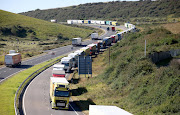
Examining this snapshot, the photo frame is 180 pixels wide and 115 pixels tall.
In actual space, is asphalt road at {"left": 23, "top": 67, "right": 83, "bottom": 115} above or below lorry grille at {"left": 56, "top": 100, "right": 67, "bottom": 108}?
below

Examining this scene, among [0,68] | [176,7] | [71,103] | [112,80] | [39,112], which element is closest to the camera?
[39,112]

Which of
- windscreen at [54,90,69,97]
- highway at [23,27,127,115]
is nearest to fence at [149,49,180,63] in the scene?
highway at [23,27,127,115]

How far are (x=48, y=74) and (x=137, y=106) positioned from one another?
25.7m

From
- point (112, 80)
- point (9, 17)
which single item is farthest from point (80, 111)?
point (9, 17)

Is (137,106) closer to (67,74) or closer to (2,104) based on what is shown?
(2,104)

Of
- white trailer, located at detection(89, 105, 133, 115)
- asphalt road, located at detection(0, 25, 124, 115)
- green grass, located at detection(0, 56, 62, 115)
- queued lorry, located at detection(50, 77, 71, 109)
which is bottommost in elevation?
asphalt road, located at detection(0, 25, 124, 115)

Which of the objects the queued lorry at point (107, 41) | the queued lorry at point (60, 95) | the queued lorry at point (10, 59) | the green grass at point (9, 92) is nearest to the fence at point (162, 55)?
the queued lorry at point (60, 95)

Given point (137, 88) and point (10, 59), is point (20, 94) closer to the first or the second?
point (137, 88)

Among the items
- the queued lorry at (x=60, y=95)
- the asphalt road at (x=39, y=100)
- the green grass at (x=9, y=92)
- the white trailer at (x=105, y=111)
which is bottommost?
the asphalt road at (x=39, y=100)

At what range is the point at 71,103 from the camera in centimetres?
3491

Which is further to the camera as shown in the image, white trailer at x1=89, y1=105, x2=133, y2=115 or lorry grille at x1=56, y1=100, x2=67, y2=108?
lorry grille at x1=56, y1=100, x2=67, y2=108

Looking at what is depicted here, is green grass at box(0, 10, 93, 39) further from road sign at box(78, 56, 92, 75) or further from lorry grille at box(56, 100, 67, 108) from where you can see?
lorry grille at box(56, 100, 67, 108)

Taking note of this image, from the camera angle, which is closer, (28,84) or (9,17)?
(28,84)

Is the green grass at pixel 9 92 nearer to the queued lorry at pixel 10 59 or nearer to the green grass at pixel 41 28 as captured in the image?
the queued lorry at pixel 10 59
